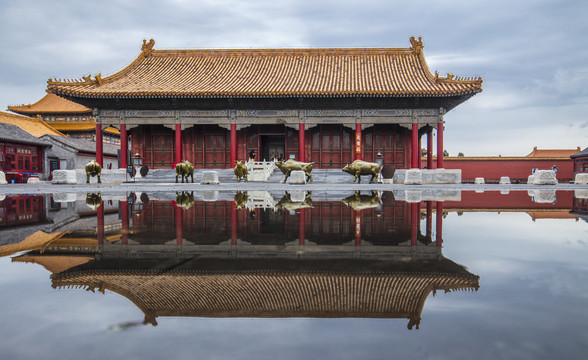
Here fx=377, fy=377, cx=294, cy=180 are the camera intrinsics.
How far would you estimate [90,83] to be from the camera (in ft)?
69.4

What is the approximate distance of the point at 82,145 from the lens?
34844mm

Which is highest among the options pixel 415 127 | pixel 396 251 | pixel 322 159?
pixel 415 127

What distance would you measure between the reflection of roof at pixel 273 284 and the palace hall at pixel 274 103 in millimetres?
16434

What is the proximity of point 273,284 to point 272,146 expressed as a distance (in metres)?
23.5

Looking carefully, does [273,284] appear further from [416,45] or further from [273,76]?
[416,45]

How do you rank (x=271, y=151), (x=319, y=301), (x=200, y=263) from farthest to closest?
(x=271, y=151) < (x=200, y=263) < (x=319, y=301)

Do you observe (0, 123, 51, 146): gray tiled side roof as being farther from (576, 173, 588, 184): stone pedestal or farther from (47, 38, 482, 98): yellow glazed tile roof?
(576, 173, 588, 184): stone pedestal

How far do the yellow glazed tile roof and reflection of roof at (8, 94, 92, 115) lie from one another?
16.1 metres

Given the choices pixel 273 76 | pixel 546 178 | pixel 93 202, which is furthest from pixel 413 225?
pixel 273 76

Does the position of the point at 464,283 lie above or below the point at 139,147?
below

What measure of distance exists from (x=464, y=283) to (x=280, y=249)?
1.35 metres

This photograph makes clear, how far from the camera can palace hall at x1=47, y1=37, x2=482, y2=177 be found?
20.1 meters

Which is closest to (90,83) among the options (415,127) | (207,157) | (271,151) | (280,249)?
(207,157)

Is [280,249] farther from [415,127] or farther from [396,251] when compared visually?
[415,127]
